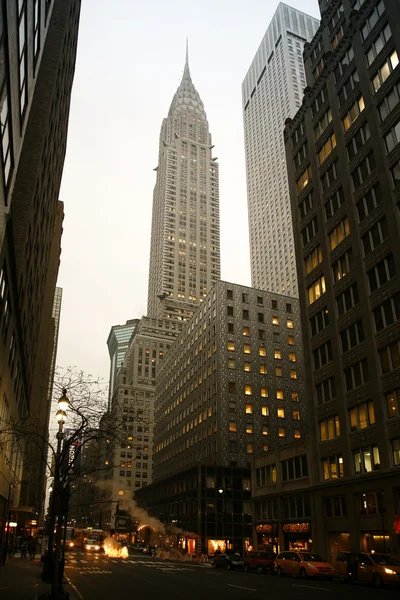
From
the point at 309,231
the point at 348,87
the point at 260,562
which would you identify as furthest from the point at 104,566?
the point at 348,87

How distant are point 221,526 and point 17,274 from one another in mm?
56659

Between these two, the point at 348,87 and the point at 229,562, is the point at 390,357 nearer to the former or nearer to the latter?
the point at 229,562

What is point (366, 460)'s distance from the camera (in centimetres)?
3838

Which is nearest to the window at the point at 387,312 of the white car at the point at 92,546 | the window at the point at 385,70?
the window at the point at 385,70

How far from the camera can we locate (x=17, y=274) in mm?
29688

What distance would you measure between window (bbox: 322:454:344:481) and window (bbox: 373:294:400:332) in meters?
11.8

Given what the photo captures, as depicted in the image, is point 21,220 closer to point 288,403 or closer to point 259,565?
point 259,565

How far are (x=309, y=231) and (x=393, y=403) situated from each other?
2225cm

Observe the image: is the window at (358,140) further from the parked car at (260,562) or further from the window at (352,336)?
the parked car at (260,562)

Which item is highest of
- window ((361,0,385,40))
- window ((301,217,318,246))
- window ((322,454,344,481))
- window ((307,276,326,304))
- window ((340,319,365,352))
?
window ((361,0,385,40))

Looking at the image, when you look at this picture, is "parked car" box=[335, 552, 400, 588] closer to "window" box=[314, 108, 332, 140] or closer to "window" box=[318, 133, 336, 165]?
"window" box=[318, 133, 336, 165]

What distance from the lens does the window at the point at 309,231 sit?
51625 mm

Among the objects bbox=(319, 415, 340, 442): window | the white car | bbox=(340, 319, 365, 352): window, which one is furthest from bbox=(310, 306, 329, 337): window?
the white car

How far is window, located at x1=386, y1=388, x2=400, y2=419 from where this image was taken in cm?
3566
